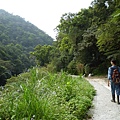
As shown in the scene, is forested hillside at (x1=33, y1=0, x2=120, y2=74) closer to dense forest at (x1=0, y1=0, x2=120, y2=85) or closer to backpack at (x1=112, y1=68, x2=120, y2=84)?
dense forest at (x1=0, y1=0, x2=120, y2=85)

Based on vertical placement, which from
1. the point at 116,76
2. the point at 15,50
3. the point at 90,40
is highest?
the point at 15,50

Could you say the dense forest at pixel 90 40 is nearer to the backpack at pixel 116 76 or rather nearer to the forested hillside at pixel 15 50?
the backpack at pixel 116 76

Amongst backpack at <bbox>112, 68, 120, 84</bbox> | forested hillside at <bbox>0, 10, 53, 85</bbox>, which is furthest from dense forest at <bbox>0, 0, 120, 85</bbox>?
forested hillside at <bbox>0, 10, 53, 85</bbox>

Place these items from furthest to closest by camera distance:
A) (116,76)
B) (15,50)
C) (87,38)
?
1. (15,50)
2. (87,38)
3. (116,76)

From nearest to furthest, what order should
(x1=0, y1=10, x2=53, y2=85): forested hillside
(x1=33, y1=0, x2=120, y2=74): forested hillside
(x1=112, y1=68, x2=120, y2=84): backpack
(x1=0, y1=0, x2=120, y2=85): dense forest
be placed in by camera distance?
(x1=112, y1=68, x2=120, y2=84): backpack, (x1=0, y1=0, x2=120, y2=85): dense forest, (x1=33, y1=0, x2=120, y2=74): forested hillside, (x1=0, y1=10, x2=53, y2=85): forested hillside

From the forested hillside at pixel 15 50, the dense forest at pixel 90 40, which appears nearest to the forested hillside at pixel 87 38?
the dense forest at pixel 90 40

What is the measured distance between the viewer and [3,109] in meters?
4.09

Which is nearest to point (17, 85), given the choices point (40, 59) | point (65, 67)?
point (65, 67)

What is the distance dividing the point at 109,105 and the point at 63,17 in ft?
81.9

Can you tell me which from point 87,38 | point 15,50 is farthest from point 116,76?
point 15,50

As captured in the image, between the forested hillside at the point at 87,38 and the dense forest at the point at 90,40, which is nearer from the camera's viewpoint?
the dense forest at the point at 90,40

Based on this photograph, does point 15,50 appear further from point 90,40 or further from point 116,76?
point 116,76

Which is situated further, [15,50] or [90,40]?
[15,50]

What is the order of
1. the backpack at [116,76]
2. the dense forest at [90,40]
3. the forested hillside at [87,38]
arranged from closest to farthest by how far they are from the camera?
the backpack at [116,76] → the dense forest at [90,40] → the forested hillside at [87,38]
